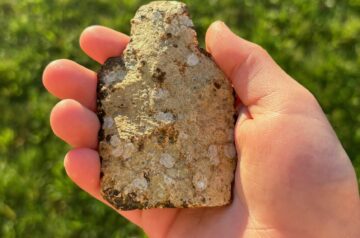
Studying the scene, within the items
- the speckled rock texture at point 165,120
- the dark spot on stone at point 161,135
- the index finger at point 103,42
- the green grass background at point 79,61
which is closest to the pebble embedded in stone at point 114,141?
the speckled rock texture at point 165,120

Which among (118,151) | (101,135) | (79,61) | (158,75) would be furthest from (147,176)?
(79,61)

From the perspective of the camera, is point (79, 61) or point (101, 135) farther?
point (79, 61)

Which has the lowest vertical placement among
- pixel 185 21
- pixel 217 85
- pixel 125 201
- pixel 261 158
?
pixel 125 201

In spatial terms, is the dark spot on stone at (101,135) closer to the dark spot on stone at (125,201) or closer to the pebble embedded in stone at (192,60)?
the dark spot on stone at (125,201)

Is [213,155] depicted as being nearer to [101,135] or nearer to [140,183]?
[140,183]

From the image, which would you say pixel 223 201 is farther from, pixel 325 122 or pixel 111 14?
pixel 111 14

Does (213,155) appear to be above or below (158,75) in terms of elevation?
below

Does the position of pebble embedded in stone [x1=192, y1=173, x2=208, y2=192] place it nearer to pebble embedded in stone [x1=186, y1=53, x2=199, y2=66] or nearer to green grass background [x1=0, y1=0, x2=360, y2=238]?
pebble embedded in stone [x1=186, y1=53, x2=199, y2=66]

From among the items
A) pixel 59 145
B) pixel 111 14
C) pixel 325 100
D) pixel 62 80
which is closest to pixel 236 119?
pixel 62 80
